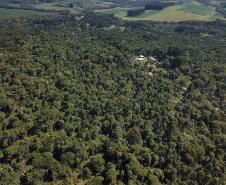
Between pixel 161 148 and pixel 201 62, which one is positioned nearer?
pixel 161 148

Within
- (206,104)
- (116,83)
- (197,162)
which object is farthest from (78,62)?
(197,162)

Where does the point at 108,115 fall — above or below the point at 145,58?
below

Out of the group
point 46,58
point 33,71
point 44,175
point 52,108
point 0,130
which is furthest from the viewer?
point 46,58

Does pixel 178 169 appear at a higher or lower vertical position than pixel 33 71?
lower

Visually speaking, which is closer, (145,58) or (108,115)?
(108,115)

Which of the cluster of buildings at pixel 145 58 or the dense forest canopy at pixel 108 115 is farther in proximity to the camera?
the cluster of buildings at pixel 145 58

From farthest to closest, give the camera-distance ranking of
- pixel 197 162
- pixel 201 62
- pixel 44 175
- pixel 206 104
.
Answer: pixel 201 62 < pixel 206 104 < pixel 197 162 < pixel 44 175

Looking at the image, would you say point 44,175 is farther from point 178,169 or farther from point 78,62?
point 78,62

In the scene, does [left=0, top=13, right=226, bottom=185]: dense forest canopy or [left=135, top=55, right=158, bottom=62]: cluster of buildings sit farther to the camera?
[left=135, top=55, right=158, bottom=62]: cluster of buildings
